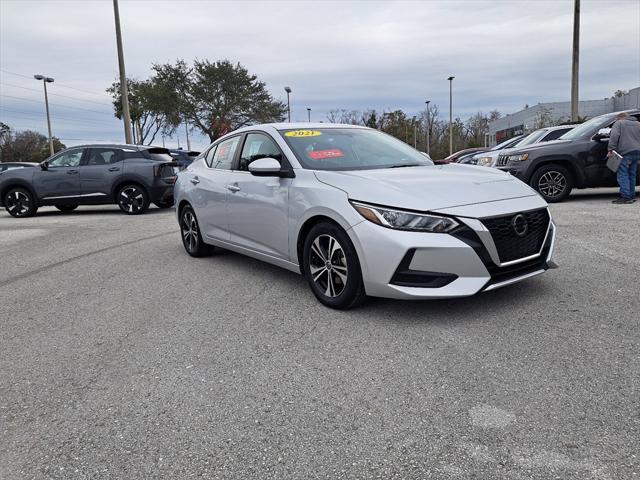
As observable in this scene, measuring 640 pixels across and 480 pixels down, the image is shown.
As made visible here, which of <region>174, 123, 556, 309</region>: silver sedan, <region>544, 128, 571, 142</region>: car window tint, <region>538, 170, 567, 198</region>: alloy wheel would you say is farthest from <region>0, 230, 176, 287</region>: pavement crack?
<region>544, 128, 571, 142</region>: car window tint

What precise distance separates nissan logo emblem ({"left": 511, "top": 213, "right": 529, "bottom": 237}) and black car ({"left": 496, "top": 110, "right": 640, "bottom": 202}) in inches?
269

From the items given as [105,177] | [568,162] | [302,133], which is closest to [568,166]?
[568,162]

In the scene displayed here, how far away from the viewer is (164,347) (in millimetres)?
3613

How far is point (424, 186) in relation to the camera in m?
3.96

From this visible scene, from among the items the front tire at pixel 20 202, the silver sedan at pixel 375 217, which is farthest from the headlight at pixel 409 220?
the front tire at pixel 20 202

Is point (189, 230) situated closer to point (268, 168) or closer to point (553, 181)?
point (268, 168)

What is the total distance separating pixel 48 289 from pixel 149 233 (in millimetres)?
3843

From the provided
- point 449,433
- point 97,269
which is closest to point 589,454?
point 449,433

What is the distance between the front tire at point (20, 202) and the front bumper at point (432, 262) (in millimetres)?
12081

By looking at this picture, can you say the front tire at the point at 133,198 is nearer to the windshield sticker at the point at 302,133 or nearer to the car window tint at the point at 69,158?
the car window tint at the point at 69,158

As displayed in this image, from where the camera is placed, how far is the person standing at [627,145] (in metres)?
9.02

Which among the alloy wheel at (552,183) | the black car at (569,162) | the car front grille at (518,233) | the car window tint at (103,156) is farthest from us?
the car window tint at (103,156)

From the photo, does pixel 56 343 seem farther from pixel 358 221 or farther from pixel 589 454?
pixel 589 454

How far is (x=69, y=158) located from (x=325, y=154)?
400 inches
